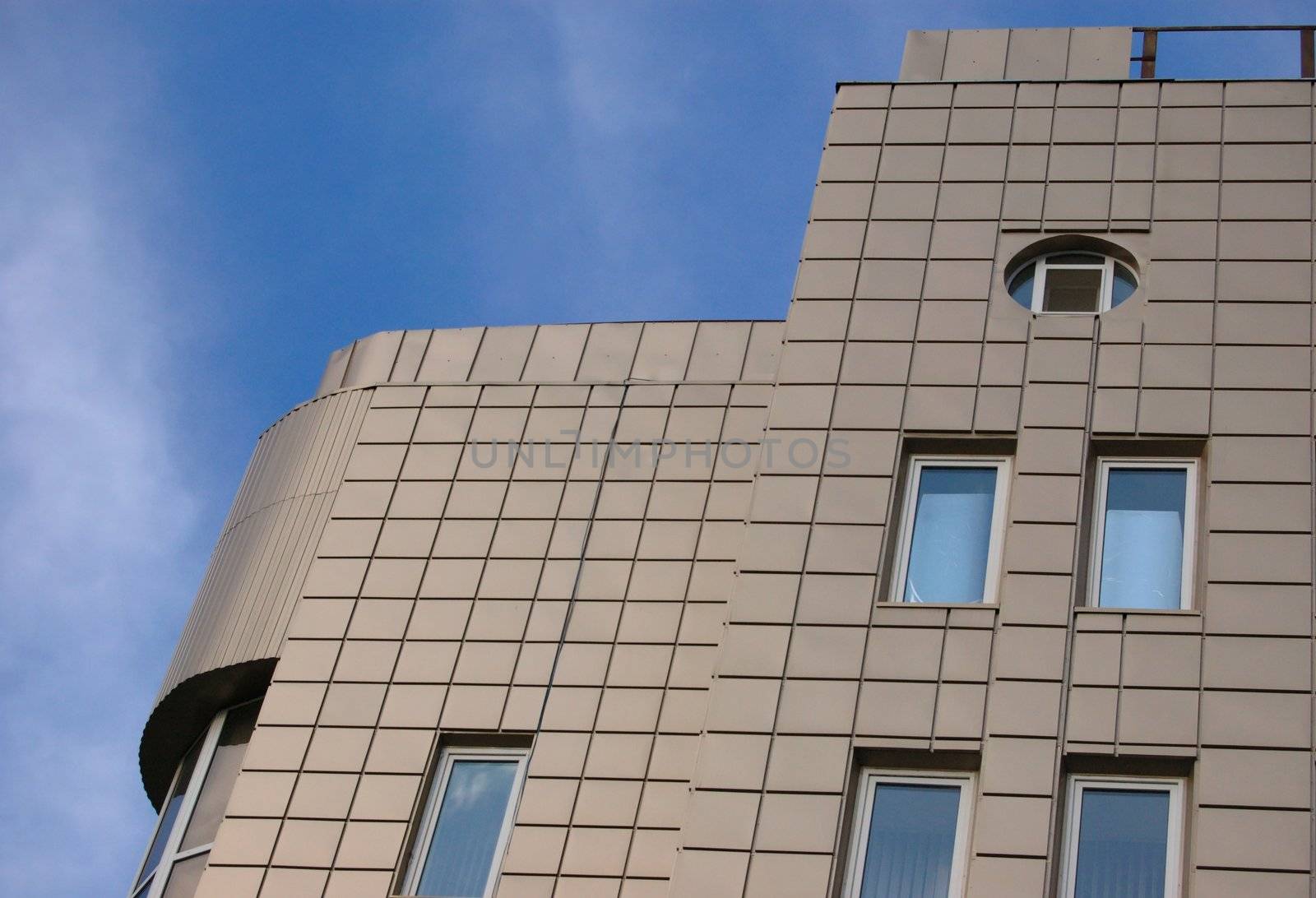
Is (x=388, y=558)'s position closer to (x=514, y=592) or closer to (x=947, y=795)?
(x=514, y=592)

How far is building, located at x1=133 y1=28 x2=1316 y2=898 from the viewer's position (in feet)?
44.6

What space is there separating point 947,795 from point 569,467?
5963mm

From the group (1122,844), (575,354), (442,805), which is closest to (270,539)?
(575,354)

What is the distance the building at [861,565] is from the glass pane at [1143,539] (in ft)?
0.09

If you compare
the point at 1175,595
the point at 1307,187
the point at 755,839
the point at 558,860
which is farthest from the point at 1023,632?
the point at 1307,187

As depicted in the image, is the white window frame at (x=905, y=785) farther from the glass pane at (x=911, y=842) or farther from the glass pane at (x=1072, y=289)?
the glass pane at (x=1072, y=289)

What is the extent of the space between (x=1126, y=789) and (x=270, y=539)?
9.37 m

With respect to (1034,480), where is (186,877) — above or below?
below

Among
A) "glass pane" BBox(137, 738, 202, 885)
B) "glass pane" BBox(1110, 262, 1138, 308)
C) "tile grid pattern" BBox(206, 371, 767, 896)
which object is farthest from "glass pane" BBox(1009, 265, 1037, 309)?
"glass pane" BBox(137, 738, 202, 885)

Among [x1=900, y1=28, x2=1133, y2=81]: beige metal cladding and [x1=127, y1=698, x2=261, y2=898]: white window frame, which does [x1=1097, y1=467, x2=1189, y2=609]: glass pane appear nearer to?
[x1=900, y1=28, x2=1133, y2=81]: beige metal cladding

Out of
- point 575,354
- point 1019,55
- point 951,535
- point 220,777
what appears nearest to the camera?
point 951,535

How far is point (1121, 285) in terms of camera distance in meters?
17.0

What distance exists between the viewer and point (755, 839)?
44.1 ft

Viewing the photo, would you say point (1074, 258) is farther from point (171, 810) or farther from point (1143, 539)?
point (171, 810)
